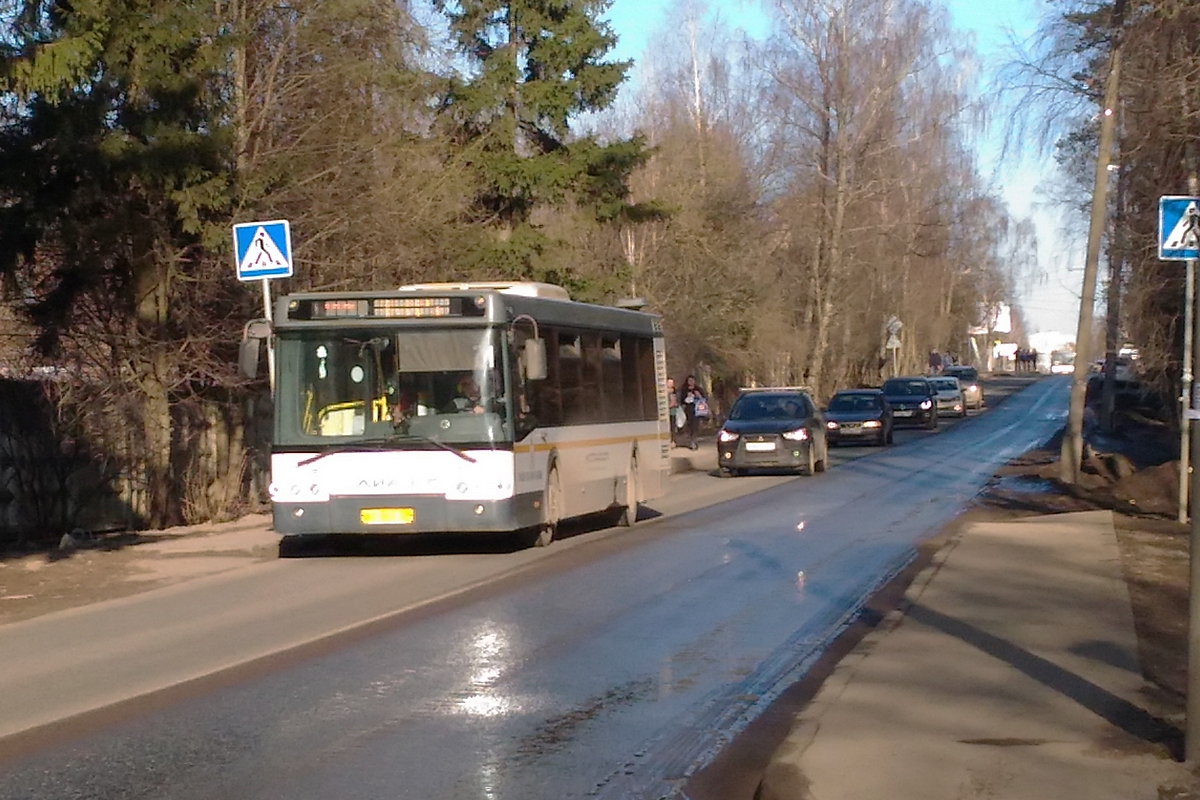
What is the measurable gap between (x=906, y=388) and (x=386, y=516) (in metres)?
37.2

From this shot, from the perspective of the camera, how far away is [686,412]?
40688 mm

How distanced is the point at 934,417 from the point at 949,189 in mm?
20053

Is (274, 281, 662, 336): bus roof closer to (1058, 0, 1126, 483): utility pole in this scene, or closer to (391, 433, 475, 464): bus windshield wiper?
(391, 433, 475, 464): bus windshield wiper

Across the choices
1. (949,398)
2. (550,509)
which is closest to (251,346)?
(550,509)

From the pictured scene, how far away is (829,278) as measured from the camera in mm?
51531

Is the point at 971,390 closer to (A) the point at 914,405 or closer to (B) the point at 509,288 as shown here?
(A) the point at 914,405

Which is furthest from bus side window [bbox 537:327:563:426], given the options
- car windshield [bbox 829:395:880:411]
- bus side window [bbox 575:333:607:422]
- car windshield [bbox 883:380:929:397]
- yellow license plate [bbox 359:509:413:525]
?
car windshield [bbox 883:380:929:397]

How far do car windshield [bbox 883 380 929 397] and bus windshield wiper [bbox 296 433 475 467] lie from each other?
35853 millimetres

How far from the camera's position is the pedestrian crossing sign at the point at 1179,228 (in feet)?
46.7

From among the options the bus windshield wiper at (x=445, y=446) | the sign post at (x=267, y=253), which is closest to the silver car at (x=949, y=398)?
the bus windshield wiper at (x=445, y=446)

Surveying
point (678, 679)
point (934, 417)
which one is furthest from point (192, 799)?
point (934, 417)

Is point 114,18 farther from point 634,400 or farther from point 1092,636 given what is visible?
point 1092,636

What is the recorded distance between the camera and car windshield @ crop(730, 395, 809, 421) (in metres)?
31.2

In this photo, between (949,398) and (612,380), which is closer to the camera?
(612,380)
